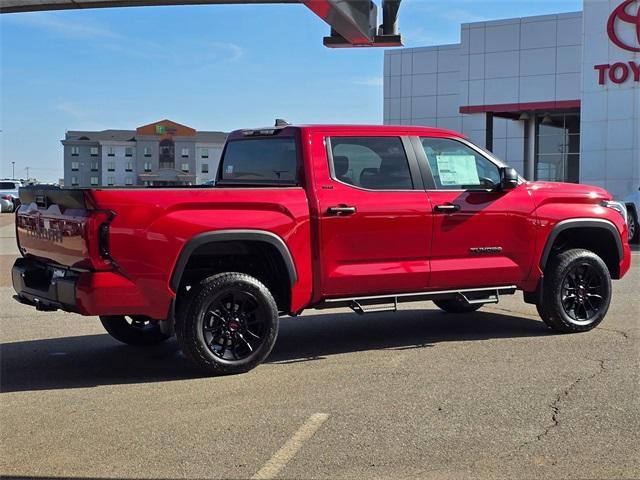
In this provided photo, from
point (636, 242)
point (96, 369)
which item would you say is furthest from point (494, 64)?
point (96, 369)

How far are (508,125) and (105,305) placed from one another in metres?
33.5

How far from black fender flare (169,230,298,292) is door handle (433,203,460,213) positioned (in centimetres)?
145

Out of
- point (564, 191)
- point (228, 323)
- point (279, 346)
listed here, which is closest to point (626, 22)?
point (564, 191)

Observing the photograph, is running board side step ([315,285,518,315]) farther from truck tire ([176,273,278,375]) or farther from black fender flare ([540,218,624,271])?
truck tire ([176,273,278,375])

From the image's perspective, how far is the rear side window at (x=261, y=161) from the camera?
21.3 ft

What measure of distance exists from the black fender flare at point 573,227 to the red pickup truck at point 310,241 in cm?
1

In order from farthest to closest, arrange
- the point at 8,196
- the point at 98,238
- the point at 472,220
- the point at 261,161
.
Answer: the point at 8,196 < the point at 261,161 < the point at 472,220 < the point at 98,238

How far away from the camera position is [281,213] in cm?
594

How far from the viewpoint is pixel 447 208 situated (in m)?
6.61

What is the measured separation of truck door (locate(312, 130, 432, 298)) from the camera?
619cm

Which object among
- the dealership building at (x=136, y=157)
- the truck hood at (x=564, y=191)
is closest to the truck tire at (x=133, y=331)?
the truck hood at (x=564, y=191)

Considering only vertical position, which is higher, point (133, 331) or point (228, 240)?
point (228, 240)

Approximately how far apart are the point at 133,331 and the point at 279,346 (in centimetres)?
137

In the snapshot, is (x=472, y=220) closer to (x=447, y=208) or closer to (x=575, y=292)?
(x=447, y=208)
